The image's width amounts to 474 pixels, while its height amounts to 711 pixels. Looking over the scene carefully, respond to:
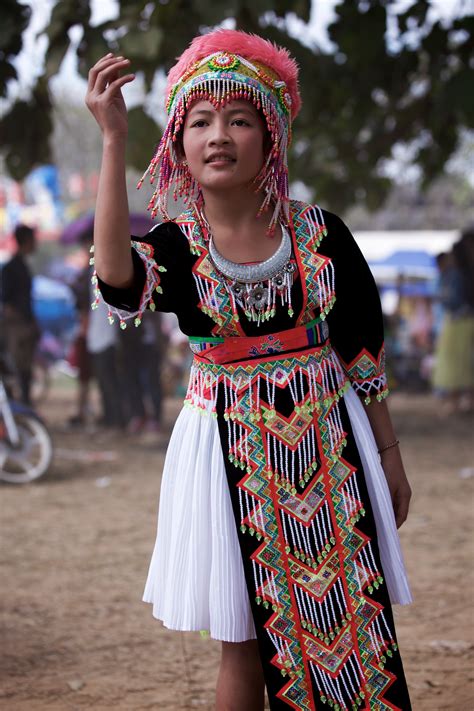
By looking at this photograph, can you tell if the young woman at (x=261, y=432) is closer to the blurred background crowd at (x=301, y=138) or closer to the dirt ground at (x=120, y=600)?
the dirt ground at (x=120, y=600)

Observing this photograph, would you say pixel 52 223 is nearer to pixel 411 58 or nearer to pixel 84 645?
pixel 411 58

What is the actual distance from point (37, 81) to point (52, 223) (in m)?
21.5

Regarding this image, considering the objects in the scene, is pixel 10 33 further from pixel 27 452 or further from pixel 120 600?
pixel 27 452

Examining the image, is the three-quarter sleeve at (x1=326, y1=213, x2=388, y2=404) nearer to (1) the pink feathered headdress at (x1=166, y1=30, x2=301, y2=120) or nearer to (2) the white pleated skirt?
(2) the white pleated skirt

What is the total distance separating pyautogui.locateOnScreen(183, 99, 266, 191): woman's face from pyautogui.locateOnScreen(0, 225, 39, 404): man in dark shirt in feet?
24.2

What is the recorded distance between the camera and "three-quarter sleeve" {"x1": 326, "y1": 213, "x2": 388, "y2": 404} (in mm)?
2465

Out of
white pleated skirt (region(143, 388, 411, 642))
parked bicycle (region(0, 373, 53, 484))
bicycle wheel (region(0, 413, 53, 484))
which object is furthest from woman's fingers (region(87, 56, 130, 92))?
bicycle wheel (region(0, 413, 53, 484))

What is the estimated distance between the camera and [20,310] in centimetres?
980

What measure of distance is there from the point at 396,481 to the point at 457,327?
9.50 metres

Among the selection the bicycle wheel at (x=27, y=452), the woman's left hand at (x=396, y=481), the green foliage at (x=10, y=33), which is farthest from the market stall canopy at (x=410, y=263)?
the woman's left hand at (x=396, y=481)

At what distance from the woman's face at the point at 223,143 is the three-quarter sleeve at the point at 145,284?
184 millimetres

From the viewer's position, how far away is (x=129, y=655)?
3850 millimetres

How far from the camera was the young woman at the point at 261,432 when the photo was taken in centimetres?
235

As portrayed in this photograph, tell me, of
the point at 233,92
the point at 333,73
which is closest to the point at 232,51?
the point at 233,92
